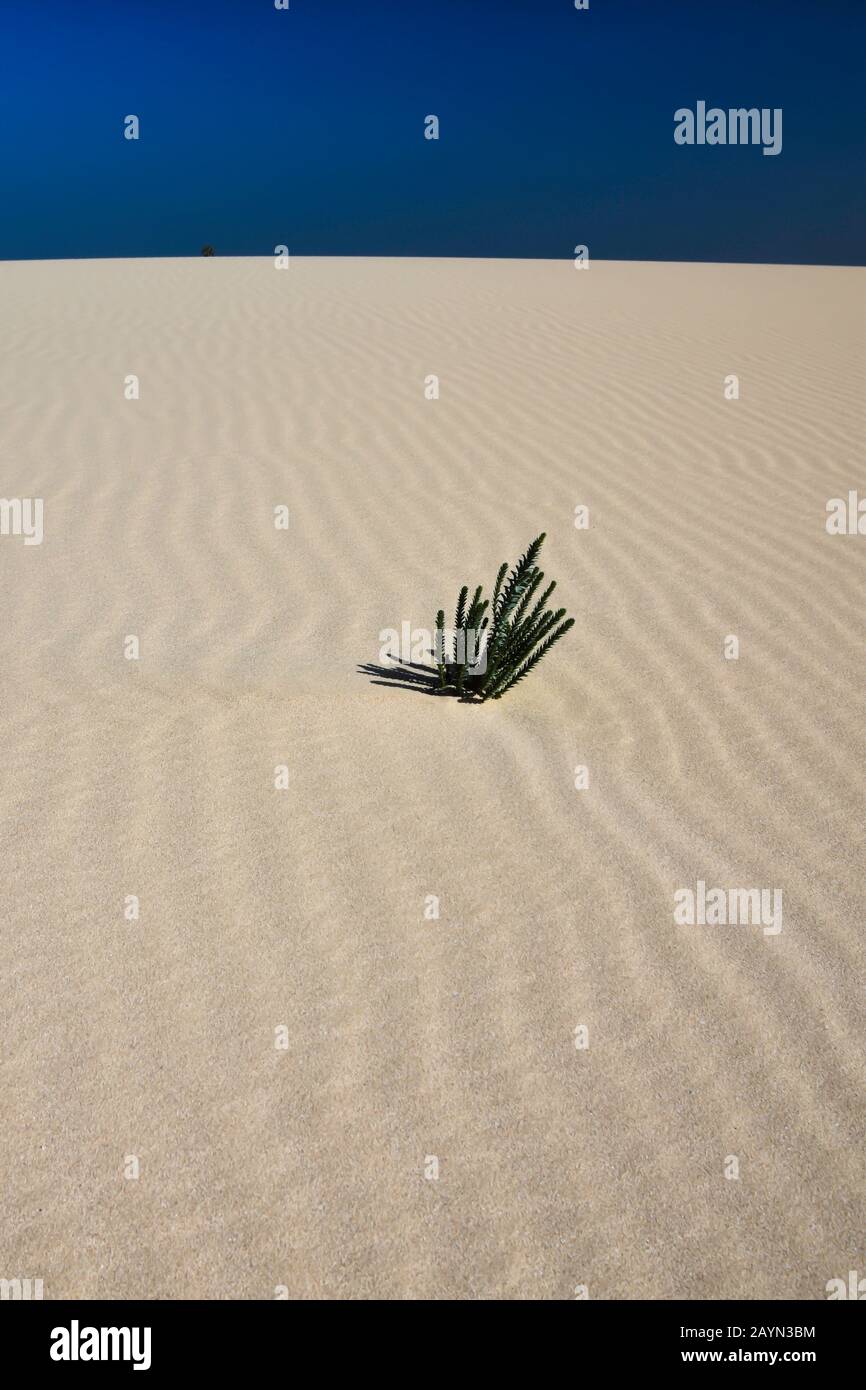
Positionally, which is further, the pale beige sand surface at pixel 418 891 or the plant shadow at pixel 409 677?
the plant shadow at pixel 409 677

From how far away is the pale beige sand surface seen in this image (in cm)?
193

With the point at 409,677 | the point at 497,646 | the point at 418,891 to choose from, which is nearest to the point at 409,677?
the point at 409,677

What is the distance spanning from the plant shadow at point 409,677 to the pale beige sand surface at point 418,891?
0.07 meters

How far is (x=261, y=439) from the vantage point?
23.2ft

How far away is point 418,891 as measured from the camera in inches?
109

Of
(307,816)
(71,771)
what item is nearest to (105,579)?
(71,771)

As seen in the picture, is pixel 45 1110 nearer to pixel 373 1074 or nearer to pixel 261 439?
pixel 373 1074

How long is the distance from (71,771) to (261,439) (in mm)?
4283

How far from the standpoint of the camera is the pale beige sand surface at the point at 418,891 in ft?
6.34

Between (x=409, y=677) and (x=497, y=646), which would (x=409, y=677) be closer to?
(x=409, y=677)

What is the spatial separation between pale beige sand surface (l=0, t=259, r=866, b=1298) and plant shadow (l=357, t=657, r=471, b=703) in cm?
7

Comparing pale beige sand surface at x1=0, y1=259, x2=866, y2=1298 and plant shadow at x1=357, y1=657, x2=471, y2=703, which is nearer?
pale beige sand surface at x1=0, y1=259, x2=866, y2=1298

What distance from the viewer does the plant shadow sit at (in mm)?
3830

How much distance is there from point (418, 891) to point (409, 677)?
127 centimetres
